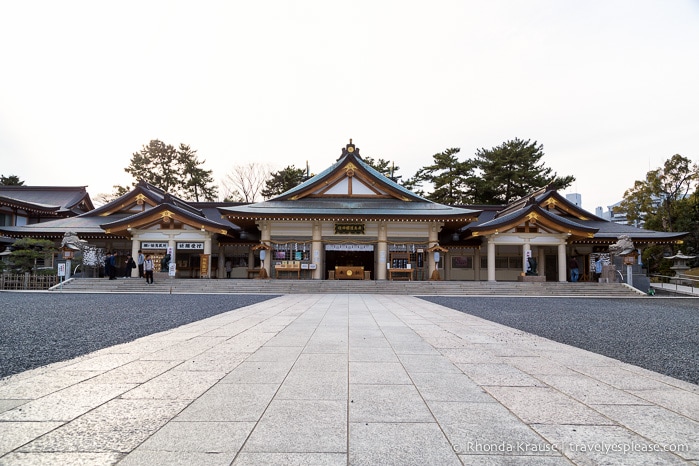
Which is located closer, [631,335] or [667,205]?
[631,335]

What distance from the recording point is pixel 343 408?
3029mm

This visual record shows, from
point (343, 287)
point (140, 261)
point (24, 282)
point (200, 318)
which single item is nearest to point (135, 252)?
point (140, 261)

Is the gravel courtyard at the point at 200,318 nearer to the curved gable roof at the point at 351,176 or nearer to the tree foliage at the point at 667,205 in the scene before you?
the curved gable roof at the point at 351,176

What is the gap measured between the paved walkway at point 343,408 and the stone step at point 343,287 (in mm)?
13933

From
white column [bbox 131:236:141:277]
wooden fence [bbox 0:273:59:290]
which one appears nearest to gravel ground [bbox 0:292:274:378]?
wooden fence [bbox 0:273:59:290]

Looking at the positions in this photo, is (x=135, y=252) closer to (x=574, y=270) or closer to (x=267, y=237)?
(x=267, y=237)

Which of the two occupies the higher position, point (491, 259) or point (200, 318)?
point (491, 259)

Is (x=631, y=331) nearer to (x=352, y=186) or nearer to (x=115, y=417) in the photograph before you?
(x=115, y=417)

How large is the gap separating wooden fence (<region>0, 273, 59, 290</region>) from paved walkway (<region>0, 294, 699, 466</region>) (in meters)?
18.6

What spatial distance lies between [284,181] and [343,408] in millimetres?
38597

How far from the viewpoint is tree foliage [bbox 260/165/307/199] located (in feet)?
130

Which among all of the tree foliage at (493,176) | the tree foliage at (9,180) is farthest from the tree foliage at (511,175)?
the tree foliage at (9,180)

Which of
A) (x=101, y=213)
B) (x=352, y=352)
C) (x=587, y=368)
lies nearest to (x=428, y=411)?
(x=352, y=352)

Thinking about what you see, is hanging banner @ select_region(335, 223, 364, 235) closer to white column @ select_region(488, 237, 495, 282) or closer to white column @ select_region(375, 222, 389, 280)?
white column @ select_region(375, 222, 389, 280)
